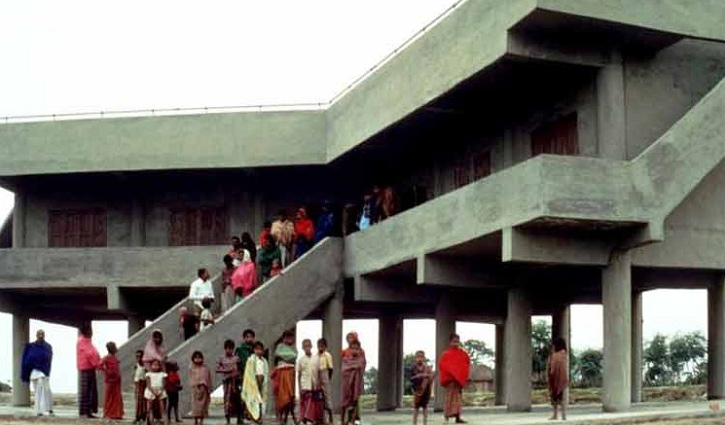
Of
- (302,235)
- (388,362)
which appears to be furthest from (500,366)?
(302,235)

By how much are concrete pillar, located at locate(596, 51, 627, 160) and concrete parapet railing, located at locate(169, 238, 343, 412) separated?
6694mm

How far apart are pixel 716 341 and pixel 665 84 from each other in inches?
217

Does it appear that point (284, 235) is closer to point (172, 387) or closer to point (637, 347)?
point (172, 387)

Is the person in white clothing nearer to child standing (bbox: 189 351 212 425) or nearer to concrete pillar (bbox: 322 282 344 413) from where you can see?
child standing (bbox: 189 351 212 425)

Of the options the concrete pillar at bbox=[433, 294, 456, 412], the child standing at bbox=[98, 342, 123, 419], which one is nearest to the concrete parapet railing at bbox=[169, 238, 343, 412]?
the child standing at bbox=[98, 342, 123, 419]

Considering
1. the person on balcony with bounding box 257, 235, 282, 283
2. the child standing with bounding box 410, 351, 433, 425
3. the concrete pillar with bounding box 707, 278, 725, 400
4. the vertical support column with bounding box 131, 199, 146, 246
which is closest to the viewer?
the child standing with bounding box 410, 351, 433, 425

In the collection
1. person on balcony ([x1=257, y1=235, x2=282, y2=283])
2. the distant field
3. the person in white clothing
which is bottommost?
the distant field

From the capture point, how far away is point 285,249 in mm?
26484

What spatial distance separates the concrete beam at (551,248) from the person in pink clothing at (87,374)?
7072 millimetres

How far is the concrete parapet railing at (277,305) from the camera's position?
75.6ft

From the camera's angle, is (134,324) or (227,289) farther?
(134,324)

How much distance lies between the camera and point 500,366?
3484cm

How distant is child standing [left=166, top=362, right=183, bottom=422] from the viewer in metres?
21.6

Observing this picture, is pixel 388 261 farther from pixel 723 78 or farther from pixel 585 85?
pixel 723 78
